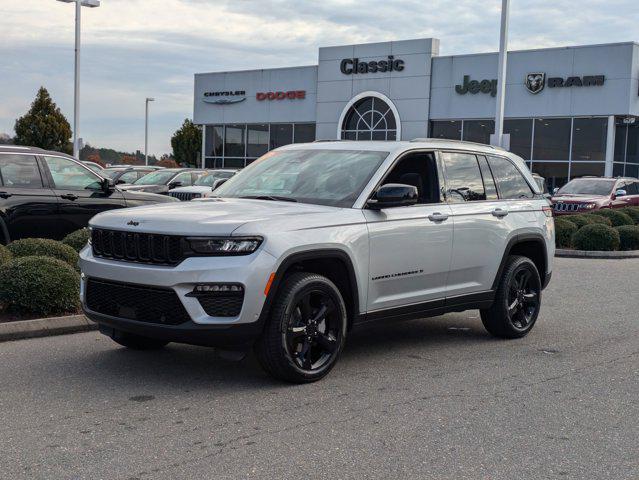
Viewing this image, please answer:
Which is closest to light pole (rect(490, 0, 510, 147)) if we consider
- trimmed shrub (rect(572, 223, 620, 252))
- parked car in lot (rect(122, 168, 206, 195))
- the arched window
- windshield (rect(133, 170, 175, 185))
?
trimmed shrub (rect(572, 223, 620, 252))

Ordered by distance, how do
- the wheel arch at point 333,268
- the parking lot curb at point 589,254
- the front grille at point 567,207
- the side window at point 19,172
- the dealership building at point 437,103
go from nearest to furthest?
1. the wheel arch at point 333,268
2. the side window at point 19,172
3. the parking lot curb at point 589,254
4. the front grille at point 567,207
5. the dealership building at point 437,103

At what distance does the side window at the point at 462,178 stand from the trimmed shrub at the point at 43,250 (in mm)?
4250

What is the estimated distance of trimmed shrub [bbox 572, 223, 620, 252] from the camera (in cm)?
1738

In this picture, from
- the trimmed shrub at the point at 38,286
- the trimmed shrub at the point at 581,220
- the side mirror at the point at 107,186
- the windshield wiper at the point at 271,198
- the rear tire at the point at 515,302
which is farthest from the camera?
the trimmed shrub at the point at 581,220

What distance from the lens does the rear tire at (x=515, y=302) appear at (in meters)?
7.86

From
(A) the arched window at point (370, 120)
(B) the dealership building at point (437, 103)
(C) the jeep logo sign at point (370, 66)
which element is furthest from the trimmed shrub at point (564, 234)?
(C) the jeep logo sign at point (370, 66)

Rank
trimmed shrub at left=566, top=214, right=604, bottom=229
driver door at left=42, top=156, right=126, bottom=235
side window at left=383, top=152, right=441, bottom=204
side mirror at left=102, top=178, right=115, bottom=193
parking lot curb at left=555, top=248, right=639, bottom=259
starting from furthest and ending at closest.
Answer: trimmed shrub at left=566, top=214, right=604, bottom=229
parking lot curb at left=555, top=248, right=639, bottom=259
side mirror at left=102, top=178, right=115, bottom=193
driver door at left=42, top=156, right=126, bottom=235
side window at left=383, top=152, right=441, bottom=204

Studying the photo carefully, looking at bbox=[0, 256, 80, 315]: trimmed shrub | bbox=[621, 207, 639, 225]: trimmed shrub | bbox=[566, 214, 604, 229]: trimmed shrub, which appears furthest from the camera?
bbox=[621, 207, 639, 225]: trimmed shrub

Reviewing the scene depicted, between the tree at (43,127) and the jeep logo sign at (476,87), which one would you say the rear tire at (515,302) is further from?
the tree at (43,127)

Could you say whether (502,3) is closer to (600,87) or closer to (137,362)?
(600,87)

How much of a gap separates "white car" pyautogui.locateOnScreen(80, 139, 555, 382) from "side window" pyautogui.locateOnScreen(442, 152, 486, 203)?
18 millimetres

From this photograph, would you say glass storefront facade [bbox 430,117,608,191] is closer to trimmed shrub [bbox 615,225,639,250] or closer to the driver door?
trimmed shrub [bbox 615,225,639,250]

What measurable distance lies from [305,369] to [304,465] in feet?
5.25

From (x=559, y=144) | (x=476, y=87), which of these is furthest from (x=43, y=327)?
(x=476, y=87)
